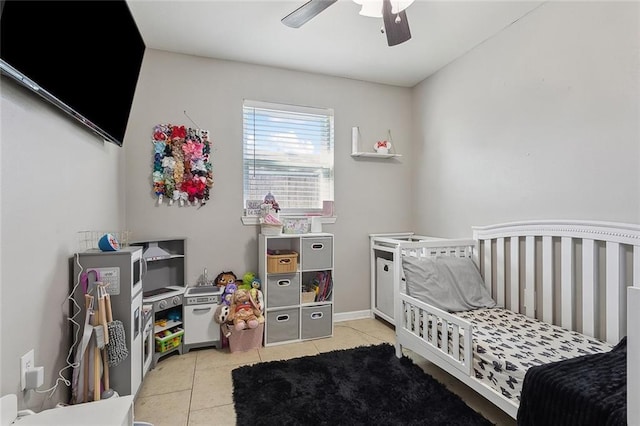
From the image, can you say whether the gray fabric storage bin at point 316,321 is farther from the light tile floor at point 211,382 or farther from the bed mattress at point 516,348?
the bed mattress at point 516,348

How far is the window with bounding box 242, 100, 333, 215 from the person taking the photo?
292cm

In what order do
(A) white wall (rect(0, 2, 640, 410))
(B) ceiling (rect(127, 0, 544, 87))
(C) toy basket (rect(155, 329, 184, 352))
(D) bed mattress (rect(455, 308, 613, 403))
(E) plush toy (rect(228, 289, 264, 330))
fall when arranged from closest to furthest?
(A) white wall (rect(0, 2, 640, 410)) < (D) bed mattress (rect(455, 308, 613, 403)) < (B) ceiling (rect(127, 0, 544, 87)) < (C) toy basket (rect(155, 329, 184, 352)) < (E) plush toy (rect(228, 289, 264, 330))

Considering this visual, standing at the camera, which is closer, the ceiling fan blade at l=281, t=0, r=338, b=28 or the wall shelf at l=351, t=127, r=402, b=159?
the ceiling fan blade at l=281, t=0, r=338, b=28

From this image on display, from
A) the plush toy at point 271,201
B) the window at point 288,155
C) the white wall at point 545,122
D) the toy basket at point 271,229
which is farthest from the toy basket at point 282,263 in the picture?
the white wall at point 545,122

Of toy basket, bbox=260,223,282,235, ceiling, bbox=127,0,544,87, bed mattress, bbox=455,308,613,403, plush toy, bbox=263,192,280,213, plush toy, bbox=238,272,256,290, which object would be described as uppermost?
ceiling, bbox=127,0,544,87

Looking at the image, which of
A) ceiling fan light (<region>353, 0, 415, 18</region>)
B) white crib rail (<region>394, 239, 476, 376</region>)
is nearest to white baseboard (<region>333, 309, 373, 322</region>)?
white crib rail (<region>394, 239, 476, 376</region>)

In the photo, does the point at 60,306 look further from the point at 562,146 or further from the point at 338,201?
the point at 562,146

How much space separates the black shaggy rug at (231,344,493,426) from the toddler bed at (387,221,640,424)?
6.9 inches

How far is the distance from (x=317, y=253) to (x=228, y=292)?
851 mm

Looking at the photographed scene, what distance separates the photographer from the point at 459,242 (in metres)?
2.55

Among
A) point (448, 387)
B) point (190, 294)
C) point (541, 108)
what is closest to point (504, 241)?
point (541, 108)

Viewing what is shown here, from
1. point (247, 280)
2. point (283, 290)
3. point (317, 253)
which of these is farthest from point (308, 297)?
point (247, 280)

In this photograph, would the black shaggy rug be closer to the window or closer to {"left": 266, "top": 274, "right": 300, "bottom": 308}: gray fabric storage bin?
{"left": 266, "top": 274, "right": 300, "bottom": 308}: gray fabric storage bin

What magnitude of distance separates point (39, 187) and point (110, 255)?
1.50ft
